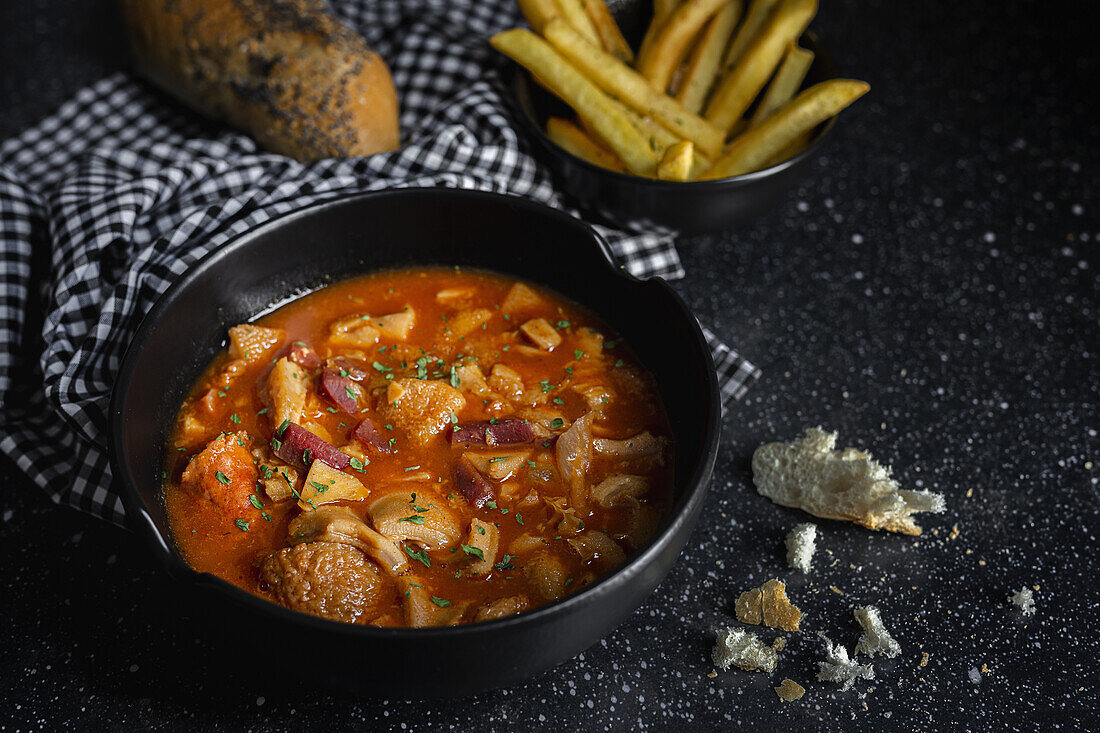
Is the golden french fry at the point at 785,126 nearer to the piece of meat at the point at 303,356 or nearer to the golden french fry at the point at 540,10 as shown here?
the golden french fry at the point at 540,10

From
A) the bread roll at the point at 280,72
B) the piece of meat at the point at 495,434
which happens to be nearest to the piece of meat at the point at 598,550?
the piece of meat at the point at 495,434

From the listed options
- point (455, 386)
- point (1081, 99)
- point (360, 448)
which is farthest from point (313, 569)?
point (1081, 99)

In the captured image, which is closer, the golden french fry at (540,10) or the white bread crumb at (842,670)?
the white bread crumb at (842,670)

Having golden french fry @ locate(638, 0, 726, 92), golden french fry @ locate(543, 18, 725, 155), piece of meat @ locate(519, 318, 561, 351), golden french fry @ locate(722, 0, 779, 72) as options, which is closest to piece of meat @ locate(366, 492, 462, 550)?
piece of meat @ locate(519, 318, 561, 351)

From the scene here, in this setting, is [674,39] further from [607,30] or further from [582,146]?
[582,146]

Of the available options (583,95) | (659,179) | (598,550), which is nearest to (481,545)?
(598,550)

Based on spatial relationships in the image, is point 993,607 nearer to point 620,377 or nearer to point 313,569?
point 620,377
